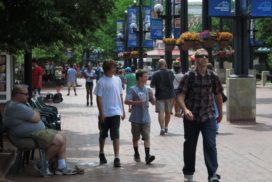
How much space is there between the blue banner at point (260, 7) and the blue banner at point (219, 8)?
0.81m

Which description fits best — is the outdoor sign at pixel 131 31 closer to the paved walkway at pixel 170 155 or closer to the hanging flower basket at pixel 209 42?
the hanging flower basket at pixel 209 42

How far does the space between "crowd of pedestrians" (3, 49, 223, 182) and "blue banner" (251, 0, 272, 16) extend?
3899 millimetres

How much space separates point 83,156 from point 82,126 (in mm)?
5954

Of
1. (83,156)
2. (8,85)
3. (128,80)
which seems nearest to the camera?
(83,156)

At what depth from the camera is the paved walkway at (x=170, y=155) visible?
955cm

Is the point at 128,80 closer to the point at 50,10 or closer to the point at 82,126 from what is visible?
the point at 82,126

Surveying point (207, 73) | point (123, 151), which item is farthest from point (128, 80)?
point (207, 73)

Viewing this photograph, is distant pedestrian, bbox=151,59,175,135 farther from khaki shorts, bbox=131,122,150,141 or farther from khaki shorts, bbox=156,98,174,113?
khaki shorts, bbox=131,122,150,141

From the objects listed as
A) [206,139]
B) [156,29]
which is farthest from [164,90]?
[156,29]

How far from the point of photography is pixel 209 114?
8570 millimetres

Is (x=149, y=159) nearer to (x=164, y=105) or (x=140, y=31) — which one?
(x=164, y=105)

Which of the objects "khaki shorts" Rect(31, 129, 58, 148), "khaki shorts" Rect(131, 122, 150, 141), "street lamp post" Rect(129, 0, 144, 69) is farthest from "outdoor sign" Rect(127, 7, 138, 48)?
"khaki shorts" Rect(31, 129, 58, 148)

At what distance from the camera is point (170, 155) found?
11875 millimetres

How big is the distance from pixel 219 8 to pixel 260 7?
45.9 inches
